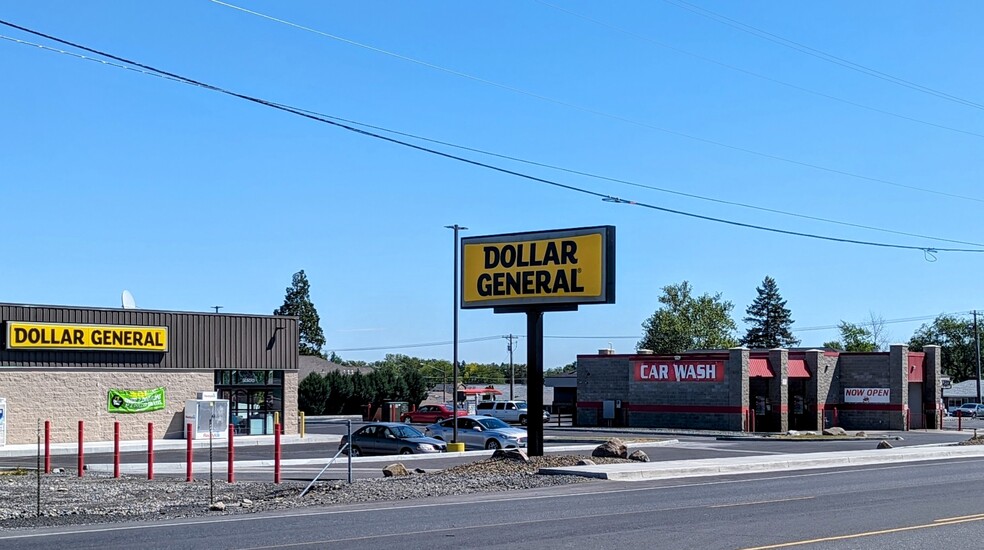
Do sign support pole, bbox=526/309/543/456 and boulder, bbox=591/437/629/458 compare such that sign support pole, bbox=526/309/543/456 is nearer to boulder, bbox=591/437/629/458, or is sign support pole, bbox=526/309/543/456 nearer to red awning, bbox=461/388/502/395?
boulder, bbox=591/437/629/458

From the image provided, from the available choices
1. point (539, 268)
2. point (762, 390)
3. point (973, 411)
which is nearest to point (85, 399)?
point (539, 268)

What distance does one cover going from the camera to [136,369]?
42062 millimetres

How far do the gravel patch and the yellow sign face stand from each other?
14921 millimetres

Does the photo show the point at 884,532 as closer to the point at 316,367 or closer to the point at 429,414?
the point at 429,414

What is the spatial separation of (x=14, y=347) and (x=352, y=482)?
71.9 ft

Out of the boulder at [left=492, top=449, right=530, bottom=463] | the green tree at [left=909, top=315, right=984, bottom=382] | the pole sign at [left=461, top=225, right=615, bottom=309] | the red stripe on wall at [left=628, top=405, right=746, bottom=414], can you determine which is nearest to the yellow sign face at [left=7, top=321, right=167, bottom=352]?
the pole sign at [left=461, top=225, right=615, bottom=309]

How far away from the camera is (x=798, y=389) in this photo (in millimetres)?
60000

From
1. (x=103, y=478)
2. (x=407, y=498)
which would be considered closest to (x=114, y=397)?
(x=103, y=478)

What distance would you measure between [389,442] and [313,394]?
134 ft

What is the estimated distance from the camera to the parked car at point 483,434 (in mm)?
37438

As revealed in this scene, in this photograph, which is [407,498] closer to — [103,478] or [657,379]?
[103,478]

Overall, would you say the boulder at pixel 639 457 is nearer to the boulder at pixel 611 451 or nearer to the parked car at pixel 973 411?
the boulder at pixel 611 451

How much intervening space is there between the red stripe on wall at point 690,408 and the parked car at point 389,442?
81.7 ft

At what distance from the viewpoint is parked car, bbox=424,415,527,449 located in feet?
123
